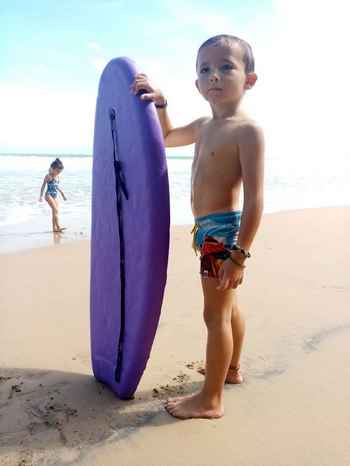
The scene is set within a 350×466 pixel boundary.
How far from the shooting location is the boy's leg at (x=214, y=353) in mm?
2088

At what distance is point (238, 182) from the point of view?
2.06m

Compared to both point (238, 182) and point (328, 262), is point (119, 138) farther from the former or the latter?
point (328, 262)

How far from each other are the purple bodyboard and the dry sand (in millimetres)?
222

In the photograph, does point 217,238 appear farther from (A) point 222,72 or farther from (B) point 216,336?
(A) point 222,72

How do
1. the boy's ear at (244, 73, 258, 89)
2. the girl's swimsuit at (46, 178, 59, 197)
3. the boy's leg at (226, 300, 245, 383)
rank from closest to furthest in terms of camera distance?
1. the boy's ear at (244, 73, 258, 89)
2. the boy's leg at (226, 300, 245, 383)
3. the girl's swimsuit at (46, 178, 59, 197)

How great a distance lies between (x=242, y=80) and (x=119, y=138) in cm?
57

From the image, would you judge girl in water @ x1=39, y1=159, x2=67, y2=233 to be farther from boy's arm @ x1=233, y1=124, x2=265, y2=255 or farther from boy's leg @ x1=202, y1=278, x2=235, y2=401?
boy's arm @ x1=233, y1=124, x2=265, y2=255

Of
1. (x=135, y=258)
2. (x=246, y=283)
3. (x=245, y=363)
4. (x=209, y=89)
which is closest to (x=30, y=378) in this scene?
(x=135, y=258)

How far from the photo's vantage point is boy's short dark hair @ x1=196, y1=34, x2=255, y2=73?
2.04 m

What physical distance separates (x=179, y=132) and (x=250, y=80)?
1.53 feet

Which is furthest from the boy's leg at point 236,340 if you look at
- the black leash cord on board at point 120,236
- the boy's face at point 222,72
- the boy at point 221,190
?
the boy's face at point 222,72

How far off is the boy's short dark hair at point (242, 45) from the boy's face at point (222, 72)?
19 mm

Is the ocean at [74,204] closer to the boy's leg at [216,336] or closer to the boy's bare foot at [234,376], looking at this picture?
the boy's bare foot at [234,376]

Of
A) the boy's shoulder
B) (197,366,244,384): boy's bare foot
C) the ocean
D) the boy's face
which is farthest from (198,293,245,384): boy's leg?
the ocean
